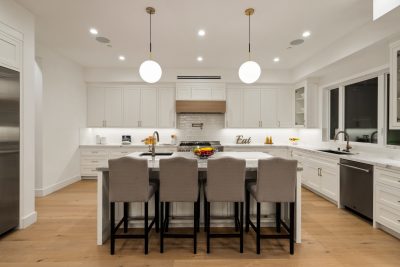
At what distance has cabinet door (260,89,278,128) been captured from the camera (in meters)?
5.98

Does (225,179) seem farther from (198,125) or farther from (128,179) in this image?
(198,125)

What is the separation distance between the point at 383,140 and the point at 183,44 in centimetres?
378

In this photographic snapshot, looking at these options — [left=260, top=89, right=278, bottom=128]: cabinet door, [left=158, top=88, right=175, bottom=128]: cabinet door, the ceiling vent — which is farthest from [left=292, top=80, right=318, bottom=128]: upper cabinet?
[left=158, top=88, right=175, bottom=128]: cabinet door

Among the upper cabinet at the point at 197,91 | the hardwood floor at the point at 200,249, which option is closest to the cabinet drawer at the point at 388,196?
the hardwood floor at the point at 200,249

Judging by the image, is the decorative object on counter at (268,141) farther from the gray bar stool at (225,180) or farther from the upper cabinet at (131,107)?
the gray bar stool at (225,180)

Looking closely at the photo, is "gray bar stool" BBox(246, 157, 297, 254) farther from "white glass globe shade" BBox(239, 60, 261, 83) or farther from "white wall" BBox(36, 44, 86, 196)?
"white wall" BBox(36, 44, 86, 196)

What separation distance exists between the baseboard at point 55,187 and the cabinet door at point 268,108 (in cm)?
502

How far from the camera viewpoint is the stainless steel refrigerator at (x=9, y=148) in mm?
2531

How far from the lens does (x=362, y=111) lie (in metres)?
4.04

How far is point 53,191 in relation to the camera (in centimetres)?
456

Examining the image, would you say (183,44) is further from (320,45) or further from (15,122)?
(15,122)

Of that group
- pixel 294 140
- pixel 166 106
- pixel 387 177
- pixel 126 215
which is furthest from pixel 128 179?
pixel 294 140

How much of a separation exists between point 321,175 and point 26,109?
4925mm

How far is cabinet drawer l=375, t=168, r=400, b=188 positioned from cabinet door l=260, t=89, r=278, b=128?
3220 millimetres
